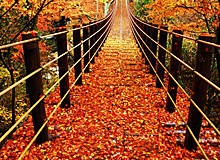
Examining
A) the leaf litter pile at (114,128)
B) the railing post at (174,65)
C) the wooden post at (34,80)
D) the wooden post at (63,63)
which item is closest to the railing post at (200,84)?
the leaf litter pile at (114,128)

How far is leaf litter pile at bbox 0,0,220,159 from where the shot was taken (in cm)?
282

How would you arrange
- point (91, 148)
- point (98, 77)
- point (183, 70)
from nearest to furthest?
point (91, 148) → point (98, 77) → point (183, 70)

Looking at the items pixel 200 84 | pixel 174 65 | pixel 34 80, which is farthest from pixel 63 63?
pixel 200 84

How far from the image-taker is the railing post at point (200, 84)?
2.54 m

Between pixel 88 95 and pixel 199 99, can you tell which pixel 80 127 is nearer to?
pixel 88 95

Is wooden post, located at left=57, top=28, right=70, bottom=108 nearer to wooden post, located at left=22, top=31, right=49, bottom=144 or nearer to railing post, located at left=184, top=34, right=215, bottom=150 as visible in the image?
wooden post, located at left=22, top=31, right=49, bottom=144

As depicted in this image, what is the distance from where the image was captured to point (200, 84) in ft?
8.71

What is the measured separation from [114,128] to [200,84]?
5.14 feet

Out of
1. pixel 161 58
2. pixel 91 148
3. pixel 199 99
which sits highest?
pixel 161 58

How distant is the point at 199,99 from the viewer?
2.68m

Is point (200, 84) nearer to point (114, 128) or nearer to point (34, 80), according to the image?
point (114, 128)

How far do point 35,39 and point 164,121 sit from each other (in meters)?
2.57

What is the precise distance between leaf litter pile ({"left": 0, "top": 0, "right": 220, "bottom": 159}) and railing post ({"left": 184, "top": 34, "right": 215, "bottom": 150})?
31 centimetres

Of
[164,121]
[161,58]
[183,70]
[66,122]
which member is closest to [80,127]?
[66,122]
